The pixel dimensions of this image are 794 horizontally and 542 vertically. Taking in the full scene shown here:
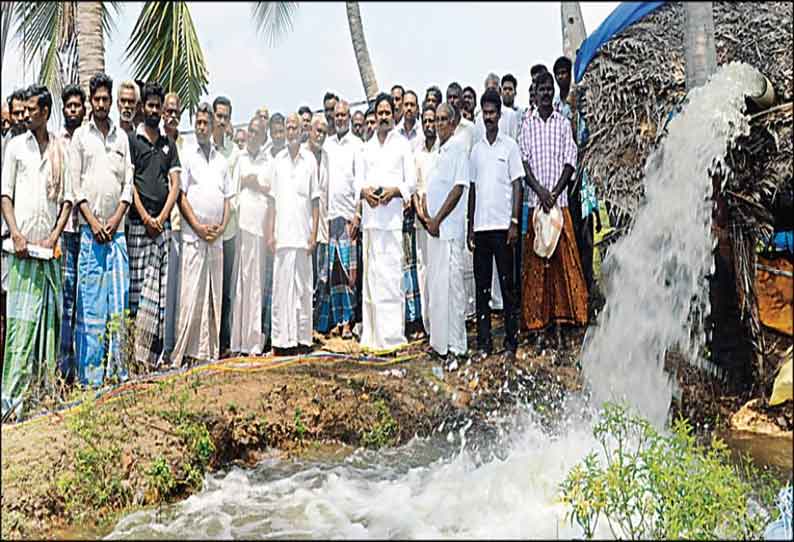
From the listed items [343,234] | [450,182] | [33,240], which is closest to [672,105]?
[450,182]

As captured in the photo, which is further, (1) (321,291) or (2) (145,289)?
(1) (321,291)

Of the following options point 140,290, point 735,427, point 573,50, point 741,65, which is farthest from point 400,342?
point 573,50

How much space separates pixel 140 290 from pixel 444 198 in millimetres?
2571

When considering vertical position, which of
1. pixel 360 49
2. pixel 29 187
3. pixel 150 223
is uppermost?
→ pixel 360 49

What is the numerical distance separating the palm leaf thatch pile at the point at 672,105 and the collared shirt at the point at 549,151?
173mm

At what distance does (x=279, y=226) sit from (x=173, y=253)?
96cm

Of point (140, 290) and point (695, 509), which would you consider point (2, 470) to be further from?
point (695, 509)

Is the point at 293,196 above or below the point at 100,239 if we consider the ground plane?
above

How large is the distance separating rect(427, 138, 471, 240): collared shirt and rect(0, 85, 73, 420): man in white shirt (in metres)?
2.92

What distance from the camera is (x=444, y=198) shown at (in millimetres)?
7332

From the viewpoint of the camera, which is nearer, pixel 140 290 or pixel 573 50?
pixel 140 290

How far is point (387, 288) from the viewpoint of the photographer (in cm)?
758

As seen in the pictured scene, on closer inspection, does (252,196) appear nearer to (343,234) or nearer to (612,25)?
(343,234)

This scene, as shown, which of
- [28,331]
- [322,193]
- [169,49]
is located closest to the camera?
[28,331]
